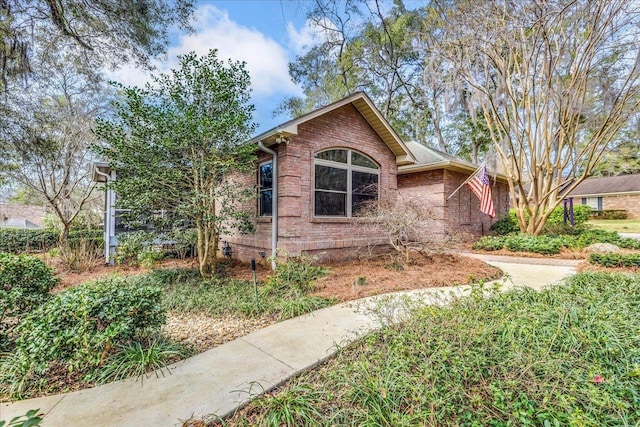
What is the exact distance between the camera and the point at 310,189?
7879mm

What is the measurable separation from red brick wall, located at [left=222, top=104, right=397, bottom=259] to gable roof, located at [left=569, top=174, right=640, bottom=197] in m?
27.0

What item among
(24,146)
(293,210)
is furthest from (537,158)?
(24,146)

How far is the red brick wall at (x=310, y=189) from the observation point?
7461 millimetres

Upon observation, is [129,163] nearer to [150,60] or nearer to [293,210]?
[150,60]

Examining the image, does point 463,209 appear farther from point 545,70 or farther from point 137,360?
point 137,360

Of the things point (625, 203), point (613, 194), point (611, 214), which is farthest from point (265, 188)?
point (625, 203)

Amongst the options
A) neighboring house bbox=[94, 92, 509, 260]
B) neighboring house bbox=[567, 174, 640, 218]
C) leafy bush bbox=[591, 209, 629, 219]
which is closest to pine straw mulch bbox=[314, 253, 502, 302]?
neighboring house bbox=[94, 92, 509, 260]

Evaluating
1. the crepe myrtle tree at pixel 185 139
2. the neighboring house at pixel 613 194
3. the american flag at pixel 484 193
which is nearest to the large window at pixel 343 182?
the crepe myrtle tree at pixel 185 139

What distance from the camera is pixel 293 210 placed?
7.46 m

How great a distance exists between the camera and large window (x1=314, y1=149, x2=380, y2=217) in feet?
27.1

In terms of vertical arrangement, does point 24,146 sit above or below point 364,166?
above

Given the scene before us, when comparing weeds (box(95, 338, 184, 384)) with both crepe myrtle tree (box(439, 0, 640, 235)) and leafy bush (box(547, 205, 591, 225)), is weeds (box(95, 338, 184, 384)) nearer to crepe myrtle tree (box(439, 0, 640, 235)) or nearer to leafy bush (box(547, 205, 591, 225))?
crepe myrtle tree (box(439, 0, 640, 235))

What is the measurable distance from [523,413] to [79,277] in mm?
9540

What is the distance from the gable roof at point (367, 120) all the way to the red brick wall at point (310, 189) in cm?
19
